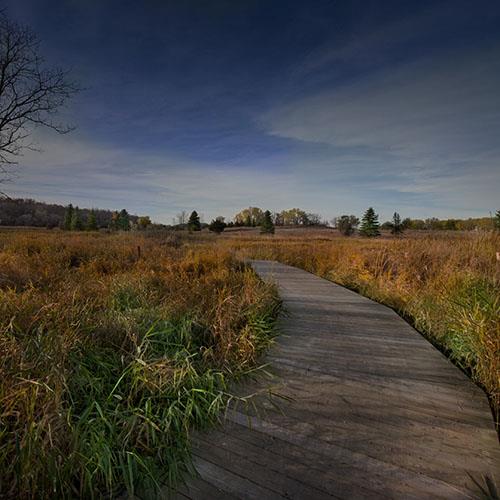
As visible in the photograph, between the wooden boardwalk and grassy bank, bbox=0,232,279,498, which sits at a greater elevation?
grassy bank, bbox=0,232,279,498

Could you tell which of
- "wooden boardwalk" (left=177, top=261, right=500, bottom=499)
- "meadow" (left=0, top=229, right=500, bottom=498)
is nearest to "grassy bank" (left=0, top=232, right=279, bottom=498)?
"meadow" (left=0, top=229, right=500, bottom=498)

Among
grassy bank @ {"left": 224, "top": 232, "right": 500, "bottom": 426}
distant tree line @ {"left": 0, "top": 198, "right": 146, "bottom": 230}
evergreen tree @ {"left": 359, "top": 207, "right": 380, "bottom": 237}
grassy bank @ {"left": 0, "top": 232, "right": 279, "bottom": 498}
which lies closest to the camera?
grassy bank @ {"left": 0, "top": 232, "right": 279, "bottom": 498}

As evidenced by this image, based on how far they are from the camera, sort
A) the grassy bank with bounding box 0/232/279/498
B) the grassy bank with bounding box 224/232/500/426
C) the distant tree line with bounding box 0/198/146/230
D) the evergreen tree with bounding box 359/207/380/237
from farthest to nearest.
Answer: the distant tree line with bounding box 0/198/146/230, the evergreen tree with bounding box 359/207/380/237, the grassy bank with bounding box 224/232/500/426, the grassy bank with bounding box 0/232/279/498

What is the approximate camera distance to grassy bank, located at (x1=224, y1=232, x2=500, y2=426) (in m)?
2.52

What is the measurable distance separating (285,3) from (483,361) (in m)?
8.39

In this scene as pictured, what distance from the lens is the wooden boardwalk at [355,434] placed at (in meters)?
1.41

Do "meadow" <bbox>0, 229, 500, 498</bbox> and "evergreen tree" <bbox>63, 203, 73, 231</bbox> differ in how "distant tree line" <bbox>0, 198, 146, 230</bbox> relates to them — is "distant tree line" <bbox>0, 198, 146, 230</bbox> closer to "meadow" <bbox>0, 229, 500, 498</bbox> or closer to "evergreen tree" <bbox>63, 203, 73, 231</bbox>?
"evergreen tree" <bbox>63, 203, 73, 231</bbox>

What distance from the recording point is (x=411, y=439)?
1.74m

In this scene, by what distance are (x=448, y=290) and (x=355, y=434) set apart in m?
3.35

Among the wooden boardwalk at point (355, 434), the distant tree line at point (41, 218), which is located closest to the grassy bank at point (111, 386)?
the wooden boardwalk at point (355, 434)

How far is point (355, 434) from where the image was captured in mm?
Answer: 1774

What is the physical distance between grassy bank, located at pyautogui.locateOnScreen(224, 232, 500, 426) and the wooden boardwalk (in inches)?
10.8

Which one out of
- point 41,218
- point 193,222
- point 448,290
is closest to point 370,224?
point 193,222

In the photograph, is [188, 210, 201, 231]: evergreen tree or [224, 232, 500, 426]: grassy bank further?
[188, 210, 201, 231]: evergreen tree
